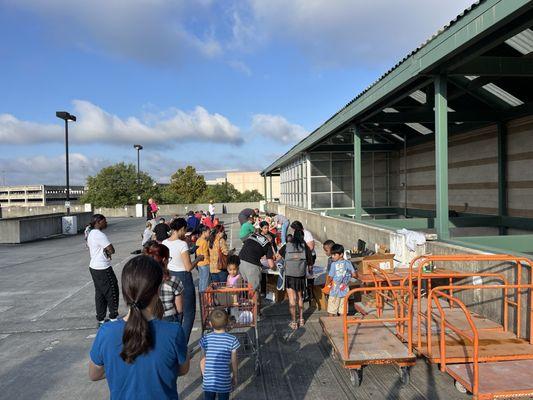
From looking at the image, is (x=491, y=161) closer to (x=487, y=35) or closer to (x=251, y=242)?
(x=487, y=35)

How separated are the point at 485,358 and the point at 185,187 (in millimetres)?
59916

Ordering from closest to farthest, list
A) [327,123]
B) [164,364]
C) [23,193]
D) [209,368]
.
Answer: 1. [164,364]
2. [209,368]
3. [327,123]
4. [23,193]

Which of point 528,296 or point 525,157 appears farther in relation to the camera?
point 525,157

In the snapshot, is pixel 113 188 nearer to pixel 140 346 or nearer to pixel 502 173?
pixel 502 173

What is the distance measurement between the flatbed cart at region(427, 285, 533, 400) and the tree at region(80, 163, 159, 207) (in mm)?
59226

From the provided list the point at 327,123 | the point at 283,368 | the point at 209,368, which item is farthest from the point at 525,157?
the point at 209,368

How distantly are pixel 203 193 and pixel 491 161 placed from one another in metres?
53.2

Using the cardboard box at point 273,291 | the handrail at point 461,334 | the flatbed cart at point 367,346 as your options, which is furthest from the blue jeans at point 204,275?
the handrail at point 461,334

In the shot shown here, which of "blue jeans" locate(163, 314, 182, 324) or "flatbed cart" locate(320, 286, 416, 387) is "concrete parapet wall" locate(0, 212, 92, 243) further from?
"flatbed cart" locate(320, 286, 416, 387)

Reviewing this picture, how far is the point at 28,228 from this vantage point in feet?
64.5

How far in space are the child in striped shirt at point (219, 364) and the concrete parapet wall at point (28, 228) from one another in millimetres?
18952

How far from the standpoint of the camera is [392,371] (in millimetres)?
4809

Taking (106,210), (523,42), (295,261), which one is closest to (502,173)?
(523,42)

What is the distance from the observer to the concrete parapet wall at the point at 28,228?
18.7 metres
